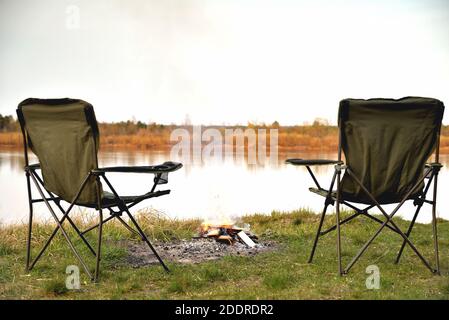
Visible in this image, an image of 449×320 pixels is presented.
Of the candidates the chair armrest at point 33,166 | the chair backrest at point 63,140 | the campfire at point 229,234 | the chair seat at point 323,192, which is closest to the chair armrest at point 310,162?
the chair seat at point 323,192

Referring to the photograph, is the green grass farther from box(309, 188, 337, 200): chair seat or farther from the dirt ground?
box(309, 188, 337, 200): chair seat

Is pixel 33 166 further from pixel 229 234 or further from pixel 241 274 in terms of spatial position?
pixel 229 234

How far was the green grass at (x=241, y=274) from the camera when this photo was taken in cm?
354

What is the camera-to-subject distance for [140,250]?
4.75 m

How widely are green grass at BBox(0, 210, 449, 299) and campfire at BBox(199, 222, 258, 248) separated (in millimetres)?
214

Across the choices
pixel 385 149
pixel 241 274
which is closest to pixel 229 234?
pixel 241 274

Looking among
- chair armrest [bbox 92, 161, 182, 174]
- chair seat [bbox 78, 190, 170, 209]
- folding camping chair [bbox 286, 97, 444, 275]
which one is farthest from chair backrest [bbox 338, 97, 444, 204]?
chair seat [bbox 78, 190, 170, 209]

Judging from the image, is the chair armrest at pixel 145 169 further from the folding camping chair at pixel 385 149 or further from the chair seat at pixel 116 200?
the folding camping chair at pixel 385 149

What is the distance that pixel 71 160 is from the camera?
3.79 m

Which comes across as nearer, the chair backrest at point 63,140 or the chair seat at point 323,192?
the chair backrest at point 63,140

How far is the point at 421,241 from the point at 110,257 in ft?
8.85

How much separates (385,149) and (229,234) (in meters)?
1.70

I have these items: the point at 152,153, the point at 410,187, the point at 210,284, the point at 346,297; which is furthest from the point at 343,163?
the point at 152,153

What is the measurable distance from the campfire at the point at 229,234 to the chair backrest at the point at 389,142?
132 cm
